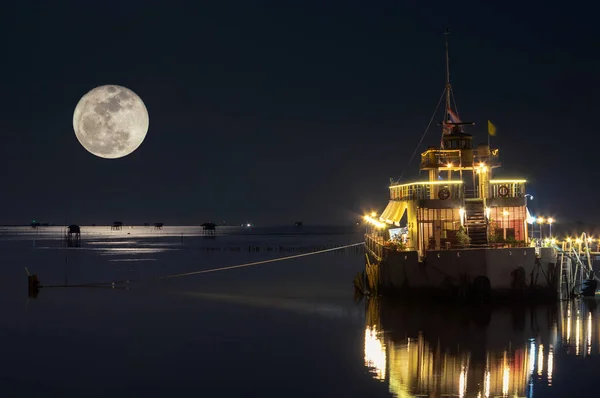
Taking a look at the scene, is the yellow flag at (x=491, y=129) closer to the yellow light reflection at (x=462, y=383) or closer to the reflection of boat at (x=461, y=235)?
the reflection of boat at (x=461, y=235)

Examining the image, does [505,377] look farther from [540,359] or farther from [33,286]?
[33,286]

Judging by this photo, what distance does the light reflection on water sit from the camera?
28453 millimetres

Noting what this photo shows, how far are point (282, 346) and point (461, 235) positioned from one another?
49.9ft

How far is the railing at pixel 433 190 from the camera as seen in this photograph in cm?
4837

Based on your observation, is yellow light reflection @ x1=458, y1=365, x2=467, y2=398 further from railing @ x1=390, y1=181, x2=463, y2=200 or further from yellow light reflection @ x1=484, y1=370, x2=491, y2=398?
railing @ x1=390, y1=181, x2=463, y2=200

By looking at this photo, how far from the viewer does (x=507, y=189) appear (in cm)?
4966

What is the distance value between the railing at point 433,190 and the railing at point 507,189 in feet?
9.28

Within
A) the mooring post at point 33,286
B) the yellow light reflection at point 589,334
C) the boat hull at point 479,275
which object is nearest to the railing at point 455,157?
the boat hull at point 479,275

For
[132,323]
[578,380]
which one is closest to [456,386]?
[578,380]

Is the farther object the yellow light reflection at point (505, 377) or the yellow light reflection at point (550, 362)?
the yellow light reflection at point (550, 362)

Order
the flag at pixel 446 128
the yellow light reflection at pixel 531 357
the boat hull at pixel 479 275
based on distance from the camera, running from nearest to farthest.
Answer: the yellow light reflection at pixel 531 357, the boat hull at pixel 479 275, the flag at pixel 446 128

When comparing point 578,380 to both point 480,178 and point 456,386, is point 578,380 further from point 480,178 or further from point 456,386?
point 480,178

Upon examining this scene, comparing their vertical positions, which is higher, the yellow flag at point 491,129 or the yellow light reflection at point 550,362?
the yellow flag at point 491,129

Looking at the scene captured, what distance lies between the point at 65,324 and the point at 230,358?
15177 mm
